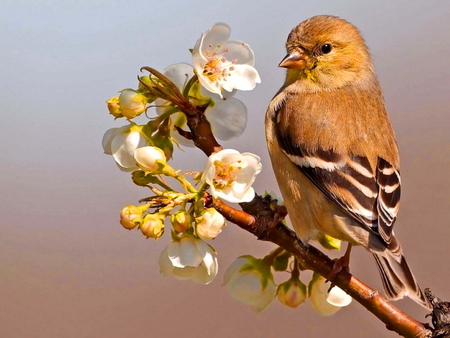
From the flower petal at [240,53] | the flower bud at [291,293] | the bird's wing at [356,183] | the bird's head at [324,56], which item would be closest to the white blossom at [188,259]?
the flower bud at [291,293]

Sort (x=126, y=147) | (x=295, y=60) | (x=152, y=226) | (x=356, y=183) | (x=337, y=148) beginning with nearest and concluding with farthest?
1. (x=152, y=226)
2. (x=126, y=147)
3. (x=356, y=183)
4. (x=337, y=148)
5. (x=295, y=60)

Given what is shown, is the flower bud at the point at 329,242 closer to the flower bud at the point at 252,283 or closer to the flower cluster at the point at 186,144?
the flower bud at the point at 252,283

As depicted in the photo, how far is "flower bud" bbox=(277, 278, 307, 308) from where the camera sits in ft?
5.01

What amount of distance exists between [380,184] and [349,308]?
1292mm

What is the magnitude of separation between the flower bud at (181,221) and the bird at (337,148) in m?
0.54

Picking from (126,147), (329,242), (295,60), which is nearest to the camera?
(126,147)

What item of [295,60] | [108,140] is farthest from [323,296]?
[295,60]

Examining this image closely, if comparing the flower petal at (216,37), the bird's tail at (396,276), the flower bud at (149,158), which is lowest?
the bird's tail at (396,276)

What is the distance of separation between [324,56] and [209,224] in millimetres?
1543

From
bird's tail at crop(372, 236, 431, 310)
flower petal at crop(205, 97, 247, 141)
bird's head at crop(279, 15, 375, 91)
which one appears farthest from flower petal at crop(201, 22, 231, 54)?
bird's head at crop(279, 15, 375, 91)

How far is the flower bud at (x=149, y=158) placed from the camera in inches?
50.3

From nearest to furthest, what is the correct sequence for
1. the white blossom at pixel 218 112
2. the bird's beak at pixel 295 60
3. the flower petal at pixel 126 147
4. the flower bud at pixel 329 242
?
the flower petal at pixel 126 147 < the white blossom at pixel 218 112 < the flower bud at pixel 329 242 < the bird's beak at pixel 295 60

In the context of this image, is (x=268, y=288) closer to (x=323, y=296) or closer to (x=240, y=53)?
(x=323, y=296)

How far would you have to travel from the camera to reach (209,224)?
1232 mm
